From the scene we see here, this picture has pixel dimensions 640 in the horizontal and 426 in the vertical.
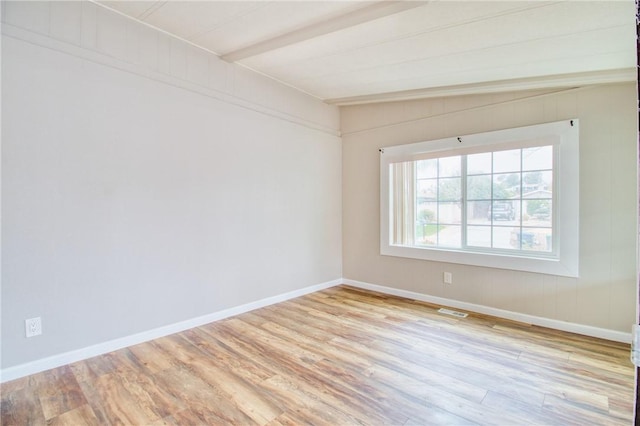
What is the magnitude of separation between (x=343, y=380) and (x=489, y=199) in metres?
2.53

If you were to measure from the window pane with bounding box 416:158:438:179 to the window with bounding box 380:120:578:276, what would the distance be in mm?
12

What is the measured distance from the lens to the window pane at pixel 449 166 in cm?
372

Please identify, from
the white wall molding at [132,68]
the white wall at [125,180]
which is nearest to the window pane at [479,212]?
the white wall at [125,180]

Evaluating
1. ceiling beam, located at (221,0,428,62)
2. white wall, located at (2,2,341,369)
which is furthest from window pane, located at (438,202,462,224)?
ceiling beam, located at (221,0,428,62)

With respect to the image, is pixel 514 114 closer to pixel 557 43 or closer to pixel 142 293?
pixel 557 43

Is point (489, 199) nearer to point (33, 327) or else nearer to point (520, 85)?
point (520, 85)

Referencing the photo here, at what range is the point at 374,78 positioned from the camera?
3322mm

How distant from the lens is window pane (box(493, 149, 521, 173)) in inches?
130

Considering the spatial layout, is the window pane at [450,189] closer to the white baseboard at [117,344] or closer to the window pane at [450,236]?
the window pane at [450,236]

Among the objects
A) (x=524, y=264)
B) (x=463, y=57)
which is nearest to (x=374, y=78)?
(x=463, y=57)

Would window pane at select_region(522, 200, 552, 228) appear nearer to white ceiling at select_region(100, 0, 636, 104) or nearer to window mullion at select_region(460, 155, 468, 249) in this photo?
window mullion at select_region(460, 155, 468, 249)

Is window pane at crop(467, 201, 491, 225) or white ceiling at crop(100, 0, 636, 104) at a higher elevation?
white ceiling at crop(100, 0, 636, 104)

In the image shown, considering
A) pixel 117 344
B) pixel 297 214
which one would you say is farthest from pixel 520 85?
pixel 117 344

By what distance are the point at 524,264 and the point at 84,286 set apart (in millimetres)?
4008
